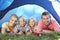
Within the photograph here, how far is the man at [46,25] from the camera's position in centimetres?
406

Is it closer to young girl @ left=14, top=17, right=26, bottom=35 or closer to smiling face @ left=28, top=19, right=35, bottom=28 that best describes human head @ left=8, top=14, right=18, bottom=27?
young girl @ left=14, top=17, right=26, bottom=35

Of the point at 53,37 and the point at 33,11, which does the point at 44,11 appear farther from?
the point at 53,37

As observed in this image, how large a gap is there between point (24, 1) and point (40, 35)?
1.98 feet

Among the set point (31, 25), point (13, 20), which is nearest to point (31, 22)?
point (31, 25)

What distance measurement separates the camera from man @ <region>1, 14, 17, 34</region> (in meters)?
4.11

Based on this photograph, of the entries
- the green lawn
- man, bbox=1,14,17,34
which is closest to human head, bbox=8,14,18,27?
man, bbox=1,14,17,34

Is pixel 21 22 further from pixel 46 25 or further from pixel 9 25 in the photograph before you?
pixel 46 25

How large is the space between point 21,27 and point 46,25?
1.33 feet

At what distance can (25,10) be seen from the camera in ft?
Answer: 13.4

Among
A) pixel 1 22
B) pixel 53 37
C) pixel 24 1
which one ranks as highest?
Answer: pixel 24 1

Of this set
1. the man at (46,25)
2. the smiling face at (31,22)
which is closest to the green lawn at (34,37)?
the man at (46,25)

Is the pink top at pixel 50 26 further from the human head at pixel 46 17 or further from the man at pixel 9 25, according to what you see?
the man at pixel 9 25

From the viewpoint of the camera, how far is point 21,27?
413 cm

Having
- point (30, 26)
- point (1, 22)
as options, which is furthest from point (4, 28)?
point (30, 26)
